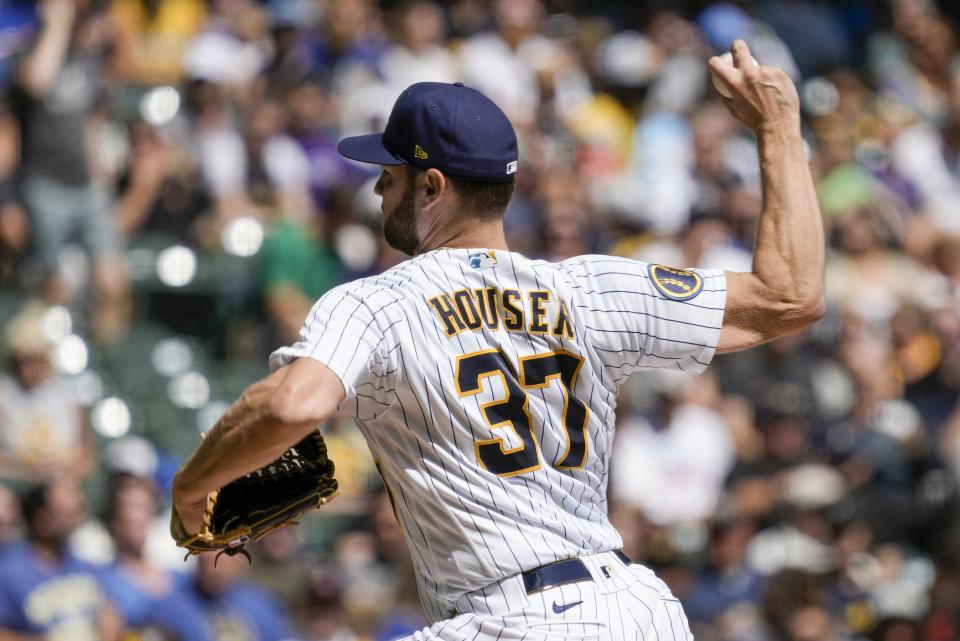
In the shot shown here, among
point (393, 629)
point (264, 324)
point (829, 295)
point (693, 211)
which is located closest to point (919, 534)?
point (829, 295)

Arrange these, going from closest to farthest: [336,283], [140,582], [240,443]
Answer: [240,443] → [140,582] → [336,283]

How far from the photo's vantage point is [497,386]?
2889 mm

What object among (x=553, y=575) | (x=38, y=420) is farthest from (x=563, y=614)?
(x=38, y=420)

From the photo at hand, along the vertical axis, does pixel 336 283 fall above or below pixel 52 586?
above

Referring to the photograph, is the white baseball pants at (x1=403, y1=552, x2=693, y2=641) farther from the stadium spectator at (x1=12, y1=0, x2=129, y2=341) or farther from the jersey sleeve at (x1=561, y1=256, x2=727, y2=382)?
the stadium spectator at (x1=12, y1=0, x2=129, y2=341)

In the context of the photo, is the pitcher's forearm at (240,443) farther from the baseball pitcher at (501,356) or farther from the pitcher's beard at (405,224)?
the pitcher's beard at (405,224)

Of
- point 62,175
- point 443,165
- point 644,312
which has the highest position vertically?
point 443,165

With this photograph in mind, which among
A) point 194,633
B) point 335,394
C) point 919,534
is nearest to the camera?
point 335,394

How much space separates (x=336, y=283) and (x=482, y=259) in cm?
562

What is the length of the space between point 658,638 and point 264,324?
5.83 meters

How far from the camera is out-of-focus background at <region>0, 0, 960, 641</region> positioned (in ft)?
23.0

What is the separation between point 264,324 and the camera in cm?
849

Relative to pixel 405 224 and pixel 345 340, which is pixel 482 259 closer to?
Answer: pixel 405 224

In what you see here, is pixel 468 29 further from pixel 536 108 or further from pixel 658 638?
pixel 658 638
